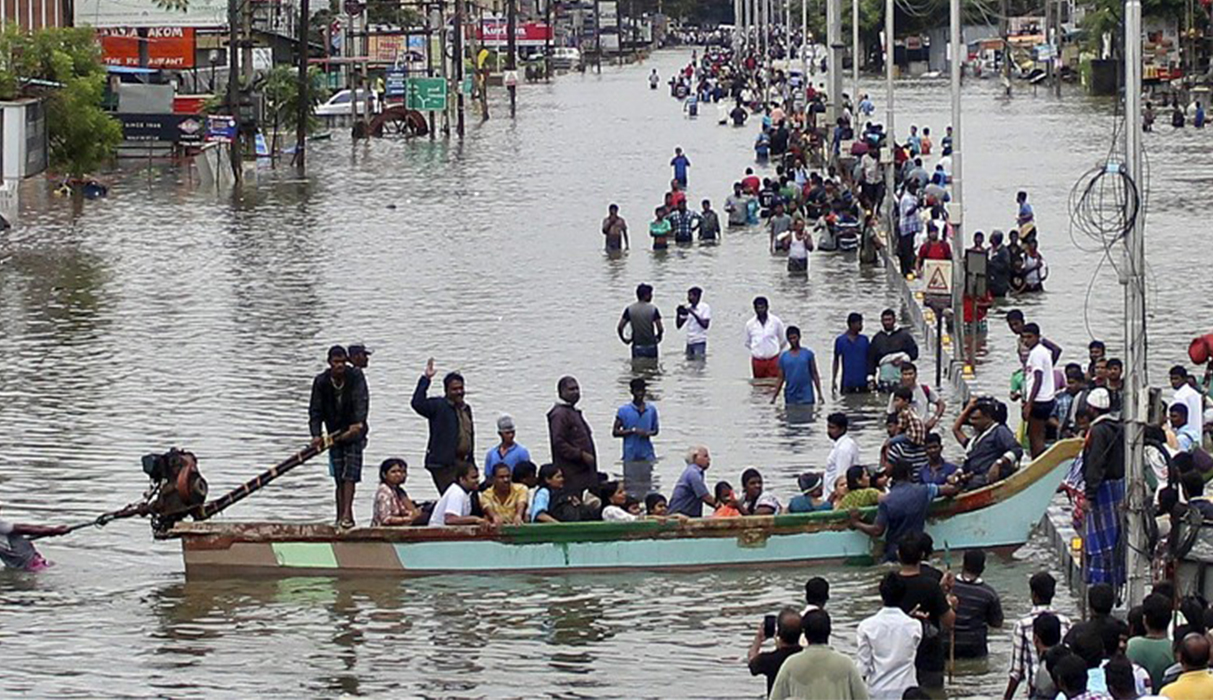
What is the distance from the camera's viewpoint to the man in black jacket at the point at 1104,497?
16297mm

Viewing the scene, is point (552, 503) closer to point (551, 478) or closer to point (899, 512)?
point (551, 478)

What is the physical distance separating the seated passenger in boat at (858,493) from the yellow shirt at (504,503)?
7.41ft

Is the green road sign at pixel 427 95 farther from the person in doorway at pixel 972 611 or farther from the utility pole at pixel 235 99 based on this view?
the person in doorway at pixel 972 611

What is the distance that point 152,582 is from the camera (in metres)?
18.7

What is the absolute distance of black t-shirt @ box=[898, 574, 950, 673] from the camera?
544 inches

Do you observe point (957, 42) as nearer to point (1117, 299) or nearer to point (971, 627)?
point (1117, 299)

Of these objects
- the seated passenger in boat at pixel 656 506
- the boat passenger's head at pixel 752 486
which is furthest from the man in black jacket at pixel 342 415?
the boat passenger's head at pixel 752 486

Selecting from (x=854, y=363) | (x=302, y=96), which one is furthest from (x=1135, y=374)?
(x=302, y=96)

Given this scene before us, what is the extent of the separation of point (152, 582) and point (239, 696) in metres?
3.32

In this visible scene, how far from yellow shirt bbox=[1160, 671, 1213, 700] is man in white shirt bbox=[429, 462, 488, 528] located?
7635mm

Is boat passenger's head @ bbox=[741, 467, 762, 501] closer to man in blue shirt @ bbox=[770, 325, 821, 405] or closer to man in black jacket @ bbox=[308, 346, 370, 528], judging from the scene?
man in black jacket @ bbox=[308, 346, 370, 528]

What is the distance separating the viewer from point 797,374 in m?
25.6

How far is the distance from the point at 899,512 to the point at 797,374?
800 centimetres

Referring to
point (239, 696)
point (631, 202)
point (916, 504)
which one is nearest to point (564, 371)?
point (916, 504)
